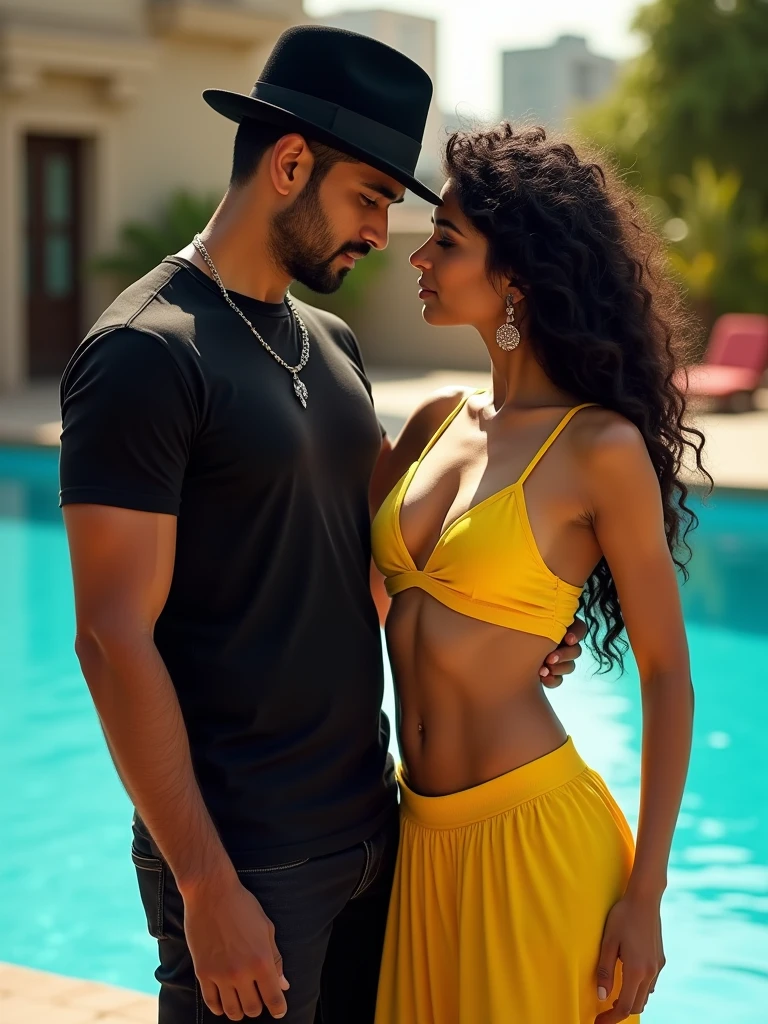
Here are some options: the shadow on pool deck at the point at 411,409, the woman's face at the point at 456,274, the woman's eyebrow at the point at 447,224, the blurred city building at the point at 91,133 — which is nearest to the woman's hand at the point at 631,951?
the woman's face at the point at 456,274

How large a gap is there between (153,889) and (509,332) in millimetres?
1053

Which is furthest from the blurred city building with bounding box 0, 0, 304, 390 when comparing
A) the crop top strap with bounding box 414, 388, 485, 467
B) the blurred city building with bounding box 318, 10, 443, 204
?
the blurred city building with bounding box 318, 10, 443, 204

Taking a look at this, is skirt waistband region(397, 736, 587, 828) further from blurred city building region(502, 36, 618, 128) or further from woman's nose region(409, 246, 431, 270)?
blurred city building region(502, 36, 618, 128)

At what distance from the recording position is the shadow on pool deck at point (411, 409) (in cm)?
1023

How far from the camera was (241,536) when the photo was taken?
203cm

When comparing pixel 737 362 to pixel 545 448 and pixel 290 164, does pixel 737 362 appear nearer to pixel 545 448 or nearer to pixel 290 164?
pixel 545 448

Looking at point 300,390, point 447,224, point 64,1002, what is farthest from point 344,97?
point 64,1002

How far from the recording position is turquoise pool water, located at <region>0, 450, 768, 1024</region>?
14.3 ft

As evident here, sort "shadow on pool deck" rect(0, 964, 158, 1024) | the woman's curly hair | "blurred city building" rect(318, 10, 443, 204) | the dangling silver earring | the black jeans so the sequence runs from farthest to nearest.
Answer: "blurred city building" rect(318, 10, 443, 204) → "shadow on pool deck" rect(0, 964, 158, 1024) → the dangling silver earring → the woman's curly hair → the black jeans

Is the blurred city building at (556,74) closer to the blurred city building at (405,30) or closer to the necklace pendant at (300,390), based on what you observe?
Answer: the blurred city building at (405,30)

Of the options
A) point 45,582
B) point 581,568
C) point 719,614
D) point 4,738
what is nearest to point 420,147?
point 581,568

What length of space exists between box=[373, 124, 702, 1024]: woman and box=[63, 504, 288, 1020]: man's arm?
15.2 inches

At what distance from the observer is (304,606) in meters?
2.08

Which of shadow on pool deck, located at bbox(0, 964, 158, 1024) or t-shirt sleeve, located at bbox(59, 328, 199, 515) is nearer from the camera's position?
t-shirt sleeve, located at bbox(59, 328, 199, 515)
